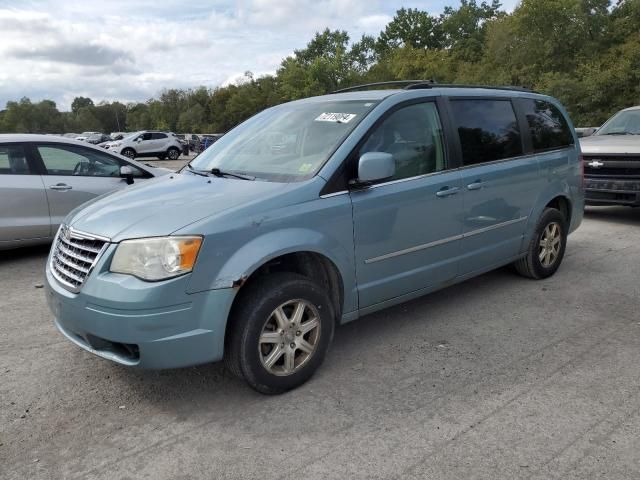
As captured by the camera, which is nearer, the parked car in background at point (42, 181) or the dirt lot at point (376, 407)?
the dirt lot at point (376, 407)

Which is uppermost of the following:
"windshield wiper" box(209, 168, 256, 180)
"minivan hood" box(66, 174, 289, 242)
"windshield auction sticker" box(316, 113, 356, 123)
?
"windshield auction sticker" box(316, 113, 356, 123)

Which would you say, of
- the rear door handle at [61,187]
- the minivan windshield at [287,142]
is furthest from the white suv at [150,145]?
the minivan windshield at [287,142]

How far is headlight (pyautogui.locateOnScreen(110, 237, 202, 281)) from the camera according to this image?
9.29 ft

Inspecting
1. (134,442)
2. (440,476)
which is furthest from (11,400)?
(440,476)

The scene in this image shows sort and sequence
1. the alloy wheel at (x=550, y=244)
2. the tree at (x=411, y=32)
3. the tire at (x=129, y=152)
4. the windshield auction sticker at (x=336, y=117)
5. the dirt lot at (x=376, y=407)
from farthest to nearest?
the tree at (x=411, y=32)
the tire at (x=129, y=152)
the alloy wheel at (x=550, y=244)
the windshield auction sticker at (x=336, y=117)
the dirt lot at (x=376, y=407)

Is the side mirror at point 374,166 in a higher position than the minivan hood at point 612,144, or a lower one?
higher

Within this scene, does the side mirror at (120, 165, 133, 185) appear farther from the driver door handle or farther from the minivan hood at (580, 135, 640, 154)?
the minivan hood at (580, 135, 640, 154)

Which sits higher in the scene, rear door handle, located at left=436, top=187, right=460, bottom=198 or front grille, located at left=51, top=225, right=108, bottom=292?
rear door handle, located at left=436, top=187, right=460, bottom=198

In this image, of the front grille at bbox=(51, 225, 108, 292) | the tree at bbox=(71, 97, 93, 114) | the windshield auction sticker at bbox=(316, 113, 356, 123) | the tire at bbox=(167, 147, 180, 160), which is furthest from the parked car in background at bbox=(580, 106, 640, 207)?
the tree at bbox=(71, 97, 93, 114)

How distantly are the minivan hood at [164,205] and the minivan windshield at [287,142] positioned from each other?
241mm

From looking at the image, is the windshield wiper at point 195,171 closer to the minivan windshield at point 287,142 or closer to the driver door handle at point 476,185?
the minivan windshield at point 287,142

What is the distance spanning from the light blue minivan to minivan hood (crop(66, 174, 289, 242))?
15 millimetres

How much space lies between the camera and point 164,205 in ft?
10.6

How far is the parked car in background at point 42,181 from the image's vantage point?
627 cm
